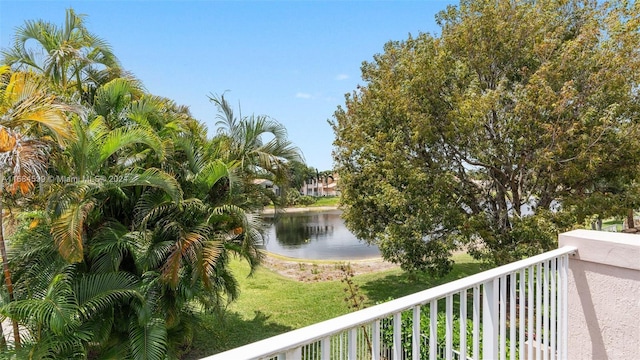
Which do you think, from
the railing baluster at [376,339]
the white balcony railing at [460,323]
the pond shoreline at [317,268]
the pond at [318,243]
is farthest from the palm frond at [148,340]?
the pond at [318,243]

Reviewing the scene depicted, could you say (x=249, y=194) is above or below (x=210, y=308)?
above

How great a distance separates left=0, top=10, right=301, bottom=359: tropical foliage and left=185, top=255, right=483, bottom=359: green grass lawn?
83cm

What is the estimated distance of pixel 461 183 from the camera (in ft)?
24.5

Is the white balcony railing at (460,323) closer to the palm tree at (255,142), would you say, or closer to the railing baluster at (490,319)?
the railing baluster at (490,319)

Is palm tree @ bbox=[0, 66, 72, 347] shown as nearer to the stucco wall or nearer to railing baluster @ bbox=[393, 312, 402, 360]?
railing baluster @ bbox=[393, 312, 402, 360]

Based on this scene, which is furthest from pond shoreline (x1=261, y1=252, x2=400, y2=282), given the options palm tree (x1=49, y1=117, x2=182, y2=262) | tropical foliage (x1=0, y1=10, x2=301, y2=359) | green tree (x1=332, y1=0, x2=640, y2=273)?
palm tree (x1=49, y1=117, x2=182, y2=262)

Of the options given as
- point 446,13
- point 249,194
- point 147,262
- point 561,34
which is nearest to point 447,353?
point 147,262

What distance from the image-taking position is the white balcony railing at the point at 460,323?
908mm

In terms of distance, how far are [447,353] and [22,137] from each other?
13.8 ft

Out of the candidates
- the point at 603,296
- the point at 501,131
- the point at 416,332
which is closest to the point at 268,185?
the point at 501,131

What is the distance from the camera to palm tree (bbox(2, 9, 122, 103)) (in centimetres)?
496

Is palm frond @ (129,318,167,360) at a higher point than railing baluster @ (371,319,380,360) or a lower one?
lower

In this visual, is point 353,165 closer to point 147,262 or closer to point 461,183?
point 461,183

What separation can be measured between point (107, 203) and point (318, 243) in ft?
47.1
